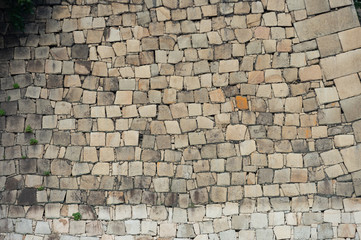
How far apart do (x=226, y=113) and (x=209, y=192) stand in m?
1.34

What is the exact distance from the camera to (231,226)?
9227 millimetres

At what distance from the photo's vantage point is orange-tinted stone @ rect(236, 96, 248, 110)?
9438 millimetres

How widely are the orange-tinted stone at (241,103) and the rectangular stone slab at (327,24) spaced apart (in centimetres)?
139

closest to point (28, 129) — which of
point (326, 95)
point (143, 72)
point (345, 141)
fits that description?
point (143, 72)

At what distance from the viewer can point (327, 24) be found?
941cm

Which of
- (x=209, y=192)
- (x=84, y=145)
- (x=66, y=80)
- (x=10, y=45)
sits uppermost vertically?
(x=10, y=45)

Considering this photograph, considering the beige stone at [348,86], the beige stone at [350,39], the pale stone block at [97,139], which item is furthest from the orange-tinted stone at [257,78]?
the pale stone block at [97,139]

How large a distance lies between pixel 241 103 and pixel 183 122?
1022mm

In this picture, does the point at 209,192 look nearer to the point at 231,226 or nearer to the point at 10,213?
the point at 231,226

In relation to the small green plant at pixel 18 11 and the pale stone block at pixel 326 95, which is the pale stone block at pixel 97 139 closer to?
the small green plant at pixel 18 11

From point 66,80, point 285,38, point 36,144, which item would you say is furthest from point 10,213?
point 285,38

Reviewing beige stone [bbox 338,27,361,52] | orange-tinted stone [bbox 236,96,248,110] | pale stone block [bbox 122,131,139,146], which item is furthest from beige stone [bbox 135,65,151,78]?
beige stone [bbox 338,27,361,52]

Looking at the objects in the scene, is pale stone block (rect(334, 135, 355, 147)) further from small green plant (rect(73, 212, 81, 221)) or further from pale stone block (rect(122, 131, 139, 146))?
small green plant (rect(73, 212, 81, 221))

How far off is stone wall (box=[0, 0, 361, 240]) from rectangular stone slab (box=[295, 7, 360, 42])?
2 cm
